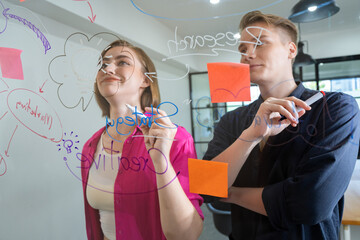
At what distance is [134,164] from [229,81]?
1.07 feet

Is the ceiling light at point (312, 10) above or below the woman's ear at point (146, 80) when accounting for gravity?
above

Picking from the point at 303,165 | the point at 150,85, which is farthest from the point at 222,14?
the point at 303,165

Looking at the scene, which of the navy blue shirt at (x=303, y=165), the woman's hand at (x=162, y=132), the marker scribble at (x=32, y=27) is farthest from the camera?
the marker scribble at (x=32, y=27)

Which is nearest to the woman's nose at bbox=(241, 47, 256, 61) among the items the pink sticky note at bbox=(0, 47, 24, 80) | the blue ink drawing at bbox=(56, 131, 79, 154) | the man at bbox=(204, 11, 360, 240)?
the man at bbox=(204, 11, 360, 240)

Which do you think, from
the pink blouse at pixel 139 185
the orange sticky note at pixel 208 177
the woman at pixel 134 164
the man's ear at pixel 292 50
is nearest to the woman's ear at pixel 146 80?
the woman at pixel 134 164

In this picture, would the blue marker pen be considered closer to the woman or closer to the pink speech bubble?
the woman

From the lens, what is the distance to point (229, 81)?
52 centimetres

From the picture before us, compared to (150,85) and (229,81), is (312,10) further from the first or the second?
(150,85)

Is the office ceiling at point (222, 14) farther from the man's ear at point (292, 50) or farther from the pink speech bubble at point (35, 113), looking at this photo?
the pink speech bubble at point (35, 113)

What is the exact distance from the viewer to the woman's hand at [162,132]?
0.56 m

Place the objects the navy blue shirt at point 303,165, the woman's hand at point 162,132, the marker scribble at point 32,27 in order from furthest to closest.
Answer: the marker scribble at point 32,27, the woman's hand at point 162,132, the navy blue shirt at point 303,165

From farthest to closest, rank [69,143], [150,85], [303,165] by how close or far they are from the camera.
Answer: [69,143] < [150,85] < [303,165]

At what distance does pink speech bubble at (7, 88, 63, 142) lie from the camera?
0.70m

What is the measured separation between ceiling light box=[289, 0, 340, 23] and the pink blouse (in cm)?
36
